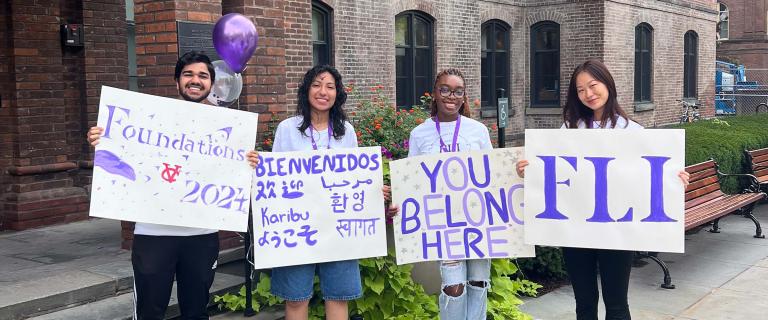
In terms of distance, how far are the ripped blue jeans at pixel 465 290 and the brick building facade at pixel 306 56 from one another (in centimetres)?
286

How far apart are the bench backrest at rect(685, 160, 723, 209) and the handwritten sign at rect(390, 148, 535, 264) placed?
13.7ft

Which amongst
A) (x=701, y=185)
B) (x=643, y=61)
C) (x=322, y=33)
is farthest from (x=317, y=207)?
(x=643, y=61)

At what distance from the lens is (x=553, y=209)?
408cm

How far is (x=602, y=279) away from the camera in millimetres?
4012

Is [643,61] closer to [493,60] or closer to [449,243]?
[493,60]

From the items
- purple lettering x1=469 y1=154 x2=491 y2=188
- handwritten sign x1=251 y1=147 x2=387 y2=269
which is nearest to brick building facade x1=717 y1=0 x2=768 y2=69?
purple lettering x1=469 y1=154 x2=491 y2=188

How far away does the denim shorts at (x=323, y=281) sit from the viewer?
159 inches

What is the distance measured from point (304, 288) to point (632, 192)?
6.09ft

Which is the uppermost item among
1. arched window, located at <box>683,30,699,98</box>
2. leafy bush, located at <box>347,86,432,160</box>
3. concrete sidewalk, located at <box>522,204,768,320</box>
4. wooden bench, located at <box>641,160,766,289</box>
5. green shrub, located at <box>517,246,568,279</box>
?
arched window, located at <box>683,30,699,98</box>

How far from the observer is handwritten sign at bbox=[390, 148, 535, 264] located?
418cm

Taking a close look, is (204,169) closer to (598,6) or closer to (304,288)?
(304,288)

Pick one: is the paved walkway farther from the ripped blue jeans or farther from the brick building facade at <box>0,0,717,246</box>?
the ripped blue jeans

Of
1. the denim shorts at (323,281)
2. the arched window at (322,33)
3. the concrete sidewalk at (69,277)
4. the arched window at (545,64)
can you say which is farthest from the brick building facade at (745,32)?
the denim shorts at (323,281)

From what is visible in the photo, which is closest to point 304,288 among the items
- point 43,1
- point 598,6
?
point 43,1
